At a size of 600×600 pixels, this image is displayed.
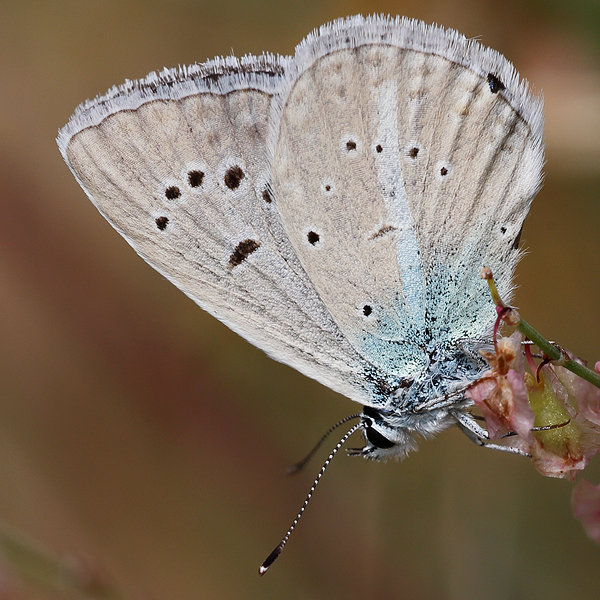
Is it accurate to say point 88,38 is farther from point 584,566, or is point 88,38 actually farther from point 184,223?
point 584,566

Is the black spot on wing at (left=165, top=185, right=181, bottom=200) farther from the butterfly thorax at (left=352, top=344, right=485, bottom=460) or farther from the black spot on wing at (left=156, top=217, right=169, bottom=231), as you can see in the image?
the butterfly thorax at (left=352, top=344, right=485, bottom=460)

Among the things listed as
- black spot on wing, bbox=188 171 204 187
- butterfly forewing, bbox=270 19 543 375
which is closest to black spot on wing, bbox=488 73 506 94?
butterfly forewing, bbox=270 19 543 375

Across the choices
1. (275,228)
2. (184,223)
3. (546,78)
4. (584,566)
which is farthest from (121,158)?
(584,566)

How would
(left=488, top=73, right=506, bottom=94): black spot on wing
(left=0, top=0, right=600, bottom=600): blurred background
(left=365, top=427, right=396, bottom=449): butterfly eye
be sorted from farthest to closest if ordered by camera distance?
(left=0, top=0, right=600, bottom=600): blurred background < (left=365, top=427, right=396, bottom=449): butterfly eye < (left=488, top=73, right=506, bottom=94): black spot on wing

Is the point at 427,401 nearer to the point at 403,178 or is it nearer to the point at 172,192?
the point at 403,178

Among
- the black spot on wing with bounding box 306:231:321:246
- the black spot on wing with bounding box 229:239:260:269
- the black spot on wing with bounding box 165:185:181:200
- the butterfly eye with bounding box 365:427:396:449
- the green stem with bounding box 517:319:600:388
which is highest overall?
the black spot on wing with bounding box 165:185:181:200

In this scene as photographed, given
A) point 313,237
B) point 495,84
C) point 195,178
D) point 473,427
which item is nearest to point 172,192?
point 195,178

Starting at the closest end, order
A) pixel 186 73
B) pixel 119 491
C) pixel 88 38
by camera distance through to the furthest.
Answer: pixel 186 73, pixel 119 491, pixel 88 38
